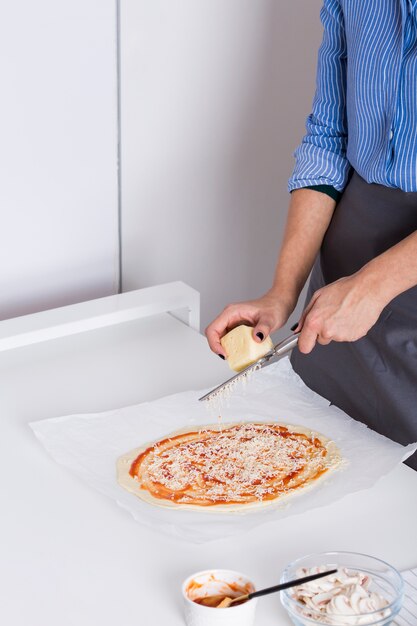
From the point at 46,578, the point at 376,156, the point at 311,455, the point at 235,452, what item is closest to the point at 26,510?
the point at 46,578

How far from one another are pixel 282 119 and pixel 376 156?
2.81 ft

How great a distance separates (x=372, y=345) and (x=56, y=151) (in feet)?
2.84

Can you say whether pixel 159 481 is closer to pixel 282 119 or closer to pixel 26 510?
pixel 26 510

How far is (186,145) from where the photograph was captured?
2168mm

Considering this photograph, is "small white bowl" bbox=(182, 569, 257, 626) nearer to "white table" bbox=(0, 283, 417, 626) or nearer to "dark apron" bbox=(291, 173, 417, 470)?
"white table" bbox=(0, 283, 417, 626)

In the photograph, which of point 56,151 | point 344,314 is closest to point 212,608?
point 344,314

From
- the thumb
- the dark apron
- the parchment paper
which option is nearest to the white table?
the parchment paper

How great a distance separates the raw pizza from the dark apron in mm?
143

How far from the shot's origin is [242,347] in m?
1.41

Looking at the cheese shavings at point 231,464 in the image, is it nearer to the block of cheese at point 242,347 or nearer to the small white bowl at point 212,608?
the block of cheese at point 242,347

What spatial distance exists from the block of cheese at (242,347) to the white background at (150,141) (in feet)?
2.39

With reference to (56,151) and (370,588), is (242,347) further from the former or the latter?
(56,151)

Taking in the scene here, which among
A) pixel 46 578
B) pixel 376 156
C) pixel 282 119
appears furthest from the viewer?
pixel 282 119

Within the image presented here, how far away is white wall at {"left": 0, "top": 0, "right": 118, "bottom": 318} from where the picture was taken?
1.84 metres
